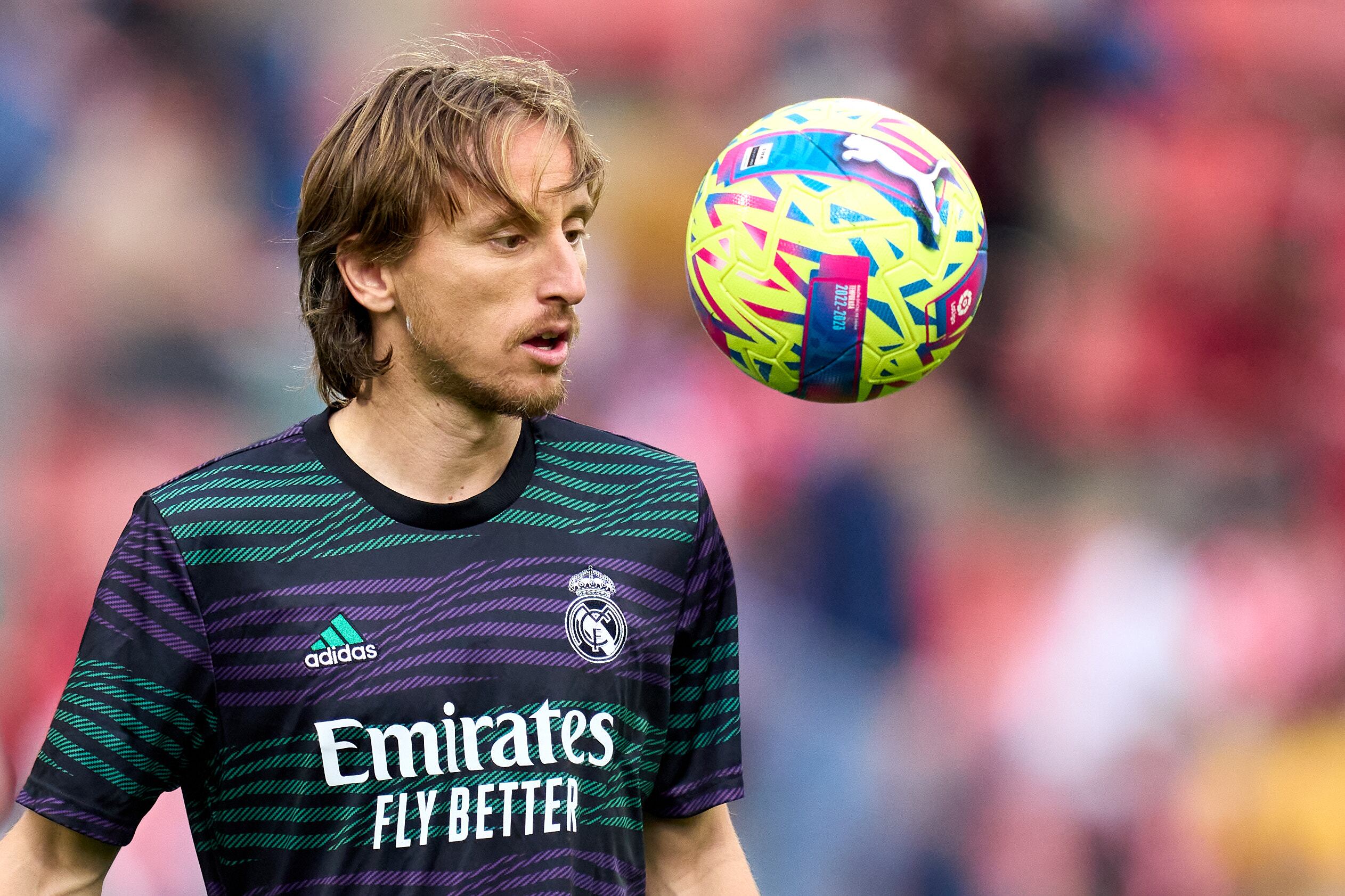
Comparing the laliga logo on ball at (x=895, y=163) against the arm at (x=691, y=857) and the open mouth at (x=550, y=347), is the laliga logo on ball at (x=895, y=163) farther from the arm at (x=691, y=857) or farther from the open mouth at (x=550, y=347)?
the arm at (x=691, y=857)

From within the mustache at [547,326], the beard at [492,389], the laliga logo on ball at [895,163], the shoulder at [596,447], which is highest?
the laliga logo on ball at [895,163]

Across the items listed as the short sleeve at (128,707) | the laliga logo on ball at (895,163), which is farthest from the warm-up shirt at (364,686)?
the laliga logo on ball at (895,163)

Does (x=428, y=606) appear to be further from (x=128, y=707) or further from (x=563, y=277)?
(x=563, y=277)

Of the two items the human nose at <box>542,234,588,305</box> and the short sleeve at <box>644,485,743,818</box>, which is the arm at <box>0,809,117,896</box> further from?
the human nose at <box>542,234,588,305</box>

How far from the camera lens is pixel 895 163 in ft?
8.61

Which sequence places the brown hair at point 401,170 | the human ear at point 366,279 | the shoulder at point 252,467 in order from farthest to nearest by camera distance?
the human ear at point 366,279 → the brown hair at point 401,170 → the shoulder at point 252,467

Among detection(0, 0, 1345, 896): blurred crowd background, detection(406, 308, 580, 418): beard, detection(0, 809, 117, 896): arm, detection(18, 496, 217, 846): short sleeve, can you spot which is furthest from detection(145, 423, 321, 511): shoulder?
detection(0, 0, 1345, 896): blurred crowd background

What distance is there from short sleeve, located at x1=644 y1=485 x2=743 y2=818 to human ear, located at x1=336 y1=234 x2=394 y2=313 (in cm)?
68

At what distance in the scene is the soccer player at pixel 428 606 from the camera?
2.33 metres

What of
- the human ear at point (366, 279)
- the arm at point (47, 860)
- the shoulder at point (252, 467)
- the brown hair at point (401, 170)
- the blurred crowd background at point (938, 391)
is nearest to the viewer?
the arm at point (47, 860)

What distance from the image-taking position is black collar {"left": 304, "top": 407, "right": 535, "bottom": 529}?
2496mm

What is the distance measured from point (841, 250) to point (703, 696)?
850 millimetres

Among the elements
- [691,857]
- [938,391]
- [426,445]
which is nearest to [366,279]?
[426,445]

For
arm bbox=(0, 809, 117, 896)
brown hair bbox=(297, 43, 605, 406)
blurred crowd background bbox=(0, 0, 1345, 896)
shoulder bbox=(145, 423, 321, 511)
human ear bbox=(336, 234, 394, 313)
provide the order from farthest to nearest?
blurred crowd background bbox=(0, 0, 1345, 896)
human ear bbox=(336, 234, 394, 313)
brown hair bbox=(297, 43, 605, 406)
shoulder bbox=(145, 423, 321, 511)
arm bbox=(0, 809, 117, 896)
